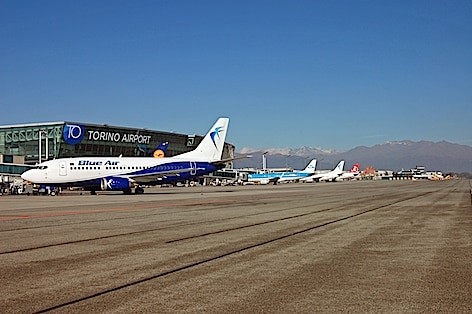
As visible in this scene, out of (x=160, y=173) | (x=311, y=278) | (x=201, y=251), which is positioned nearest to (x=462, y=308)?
(x=311, y=278)

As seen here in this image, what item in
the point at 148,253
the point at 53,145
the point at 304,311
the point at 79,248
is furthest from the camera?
the point at 53,145

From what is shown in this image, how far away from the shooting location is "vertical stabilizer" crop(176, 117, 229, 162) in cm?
6347

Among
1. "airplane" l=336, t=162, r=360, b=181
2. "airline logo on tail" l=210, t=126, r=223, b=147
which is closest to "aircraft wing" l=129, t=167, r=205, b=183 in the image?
Result: "airline logo on tail" l=210, t=126, r=223, b=147

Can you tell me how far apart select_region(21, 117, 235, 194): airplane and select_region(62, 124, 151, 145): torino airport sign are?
44572mm

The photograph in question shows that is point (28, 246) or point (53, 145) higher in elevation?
point (53, 145)

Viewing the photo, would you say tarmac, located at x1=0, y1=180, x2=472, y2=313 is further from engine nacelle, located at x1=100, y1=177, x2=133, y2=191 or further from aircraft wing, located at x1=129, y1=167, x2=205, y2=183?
aircraft wing, located at x1=129, y1=167, x2=205, y2=183

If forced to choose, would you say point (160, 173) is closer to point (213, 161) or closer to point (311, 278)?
point (213, 161)

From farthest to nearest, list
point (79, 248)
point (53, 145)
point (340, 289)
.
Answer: point (53, 145)
point (79, 248)
point (340, 289)

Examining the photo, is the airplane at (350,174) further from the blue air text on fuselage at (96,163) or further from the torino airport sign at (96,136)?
the blue air text on fuselage at (96,163)

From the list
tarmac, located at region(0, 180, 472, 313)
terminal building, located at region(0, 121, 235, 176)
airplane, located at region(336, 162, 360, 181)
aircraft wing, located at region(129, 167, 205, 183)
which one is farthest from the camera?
airplane, located at region(336, 162, 360, 181)

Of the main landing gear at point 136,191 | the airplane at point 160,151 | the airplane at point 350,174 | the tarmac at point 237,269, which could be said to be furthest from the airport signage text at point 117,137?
the tarmac at point 237,269

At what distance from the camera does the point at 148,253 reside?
13.3 meters

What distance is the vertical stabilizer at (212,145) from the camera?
2499 inches

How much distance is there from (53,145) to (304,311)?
99.2 metres
